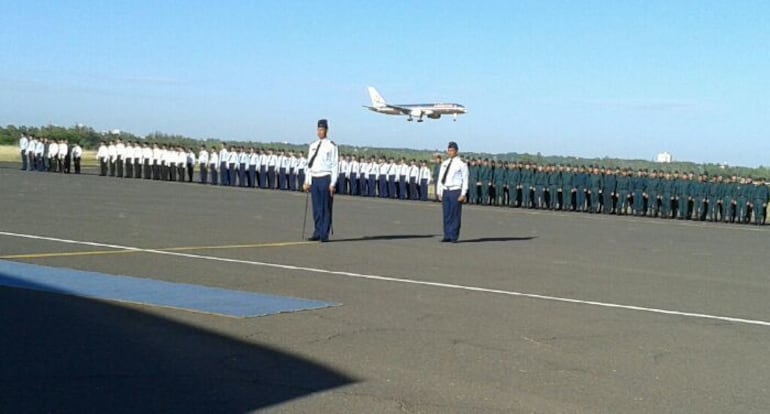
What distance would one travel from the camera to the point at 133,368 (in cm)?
735

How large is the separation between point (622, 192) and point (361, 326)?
31479mm

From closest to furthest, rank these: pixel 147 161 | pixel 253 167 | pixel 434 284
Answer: pixel 434 284, pixel 253 167, pixel 147 161

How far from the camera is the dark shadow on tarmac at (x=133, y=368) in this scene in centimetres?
652

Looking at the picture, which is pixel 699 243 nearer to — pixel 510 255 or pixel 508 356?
pixel 510 255

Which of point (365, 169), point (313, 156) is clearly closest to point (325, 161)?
point (313, 156)

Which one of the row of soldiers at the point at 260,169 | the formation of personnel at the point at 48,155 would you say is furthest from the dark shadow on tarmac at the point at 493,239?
the formation of personnel at the point at 48,155

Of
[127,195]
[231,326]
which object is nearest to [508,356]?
[231,326]

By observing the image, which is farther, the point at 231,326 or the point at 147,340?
the point at 231,326

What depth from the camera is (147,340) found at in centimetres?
834

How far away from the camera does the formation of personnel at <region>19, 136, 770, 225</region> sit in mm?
38750

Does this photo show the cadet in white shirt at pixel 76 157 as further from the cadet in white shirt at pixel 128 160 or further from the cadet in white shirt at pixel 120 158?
the cadet in white shirt at pixel 128 160

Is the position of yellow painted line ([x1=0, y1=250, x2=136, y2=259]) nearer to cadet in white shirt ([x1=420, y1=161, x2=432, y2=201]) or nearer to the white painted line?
the white painted line

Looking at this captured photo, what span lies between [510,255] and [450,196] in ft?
8.55

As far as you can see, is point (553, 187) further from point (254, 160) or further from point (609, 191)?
point (254, 160)
